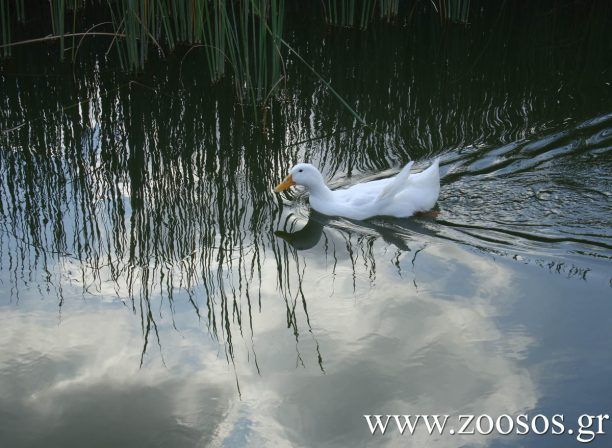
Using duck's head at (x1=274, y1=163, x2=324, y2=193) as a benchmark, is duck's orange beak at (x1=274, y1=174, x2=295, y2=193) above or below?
below

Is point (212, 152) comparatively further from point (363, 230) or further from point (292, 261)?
point (292, 261)

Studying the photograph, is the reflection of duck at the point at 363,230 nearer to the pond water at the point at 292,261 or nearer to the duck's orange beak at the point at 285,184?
the pond water at the point at 292,261

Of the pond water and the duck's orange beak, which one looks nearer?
the pond water

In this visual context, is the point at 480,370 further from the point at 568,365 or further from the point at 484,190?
the point at 484,190

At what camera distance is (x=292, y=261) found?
5371 mm

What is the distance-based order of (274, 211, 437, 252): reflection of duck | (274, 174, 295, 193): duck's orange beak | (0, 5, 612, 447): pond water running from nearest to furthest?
1. (0, 5, 612, 447): pond water
2. (274, 211, 437, 252): reflection of duck
3. (274, 174, 295, 193): duck's orange beak

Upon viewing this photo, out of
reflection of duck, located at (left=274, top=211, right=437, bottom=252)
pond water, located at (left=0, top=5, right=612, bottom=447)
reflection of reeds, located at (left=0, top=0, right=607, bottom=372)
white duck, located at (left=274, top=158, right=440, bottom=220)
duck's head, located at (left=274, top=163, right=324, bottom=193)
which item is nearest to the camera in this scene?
pond water, located at (left=0, top=5, right=612, bottom=447)

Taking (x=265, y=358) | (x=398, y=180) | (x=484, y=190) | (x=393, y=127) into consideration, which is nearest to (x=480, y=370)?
(x=265, y=358)

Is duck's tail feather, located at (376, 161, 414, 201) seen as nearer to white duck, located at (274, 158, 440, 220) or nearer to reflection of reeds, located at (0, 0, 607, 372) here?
white duck, located at (274, 158, 440, 220)

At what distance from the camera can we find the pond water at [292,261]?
3967mm

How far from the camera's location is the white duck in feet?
19.0

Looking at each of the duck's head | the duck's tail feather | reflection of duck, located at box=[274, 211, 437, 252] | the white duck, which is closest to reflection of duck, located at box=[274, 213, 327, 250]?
reflection of duck, located at box=[274, 211, 437, 252]

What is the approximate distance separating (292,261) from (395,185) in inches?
38.6

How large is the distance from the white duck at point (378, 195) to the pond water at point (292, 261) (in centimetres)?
10
